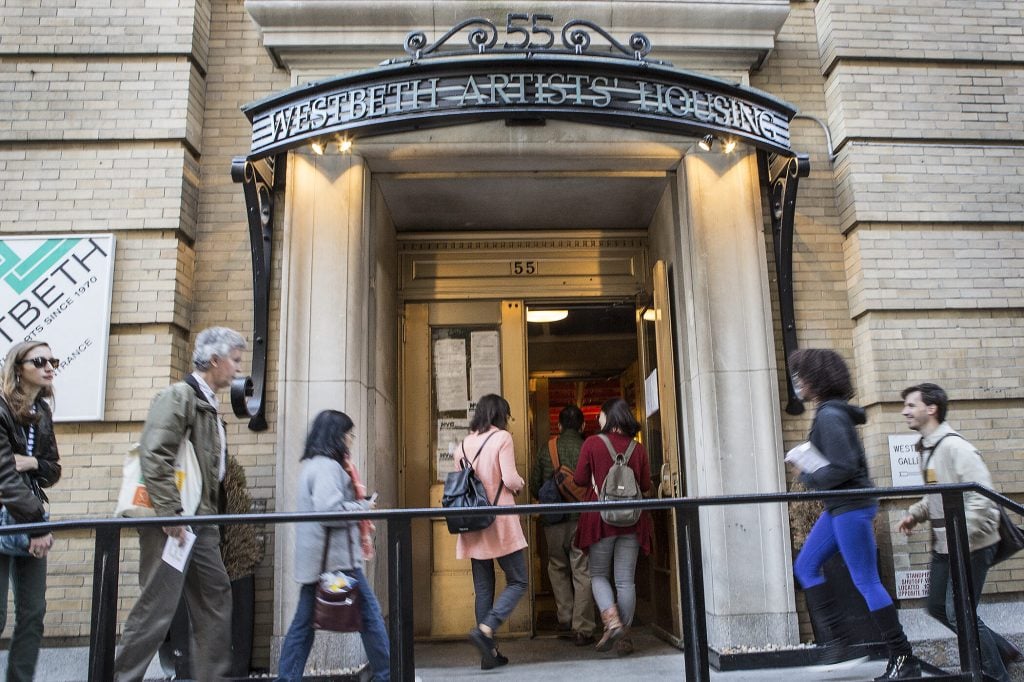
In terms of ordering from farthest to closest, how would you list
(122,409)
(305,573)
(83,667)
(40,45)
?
(40,45) < (122,409) < (305,573) < (83,667)

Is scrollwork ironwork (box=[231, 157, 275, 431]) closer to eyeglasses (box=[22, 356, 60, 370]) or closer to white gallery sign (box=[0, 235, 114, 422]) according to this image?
white gallery sign (box=[0, 235, 114, 422])

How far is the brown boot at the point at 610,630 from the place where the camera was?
4.61 m

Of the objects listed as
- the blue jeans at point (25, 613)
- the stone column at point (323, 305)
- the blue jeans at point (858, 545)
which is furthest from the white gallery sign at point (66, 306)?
the blue jeans at point (858, 545)

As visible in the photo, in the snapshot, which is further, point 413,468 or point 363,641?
point 413,468

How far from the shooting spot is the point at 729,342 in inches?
255

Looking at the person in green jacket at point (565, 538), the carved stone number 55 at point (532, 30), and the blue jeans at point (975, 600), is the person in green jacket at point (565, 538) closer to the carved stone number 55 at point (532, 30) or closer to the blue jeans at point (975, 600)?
the blue jeans at point (975, 600)

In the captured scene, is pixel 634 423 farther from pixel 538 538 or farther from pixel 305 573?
pixel 305 573

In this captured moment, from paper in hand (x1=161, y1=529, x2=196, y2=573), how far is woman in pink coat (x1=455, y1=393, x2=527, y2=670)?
1.38 meters

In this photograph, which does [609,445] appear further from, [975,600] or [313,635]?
[313,635]

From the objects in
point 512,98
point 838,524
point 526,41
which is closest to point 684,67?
point 526,41

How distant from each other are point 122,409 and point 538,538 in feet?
12.1

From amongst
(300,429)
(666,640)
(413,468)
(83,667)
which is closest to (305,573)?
(83,667)

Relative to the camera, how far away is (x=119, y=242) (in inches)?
253

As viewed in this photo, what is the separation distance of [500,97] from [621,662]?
11.5ft
